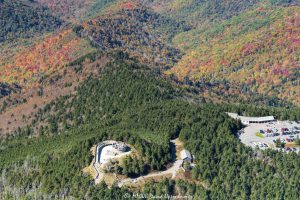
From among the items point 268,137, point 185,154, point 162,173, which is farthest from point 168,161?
point 268,137

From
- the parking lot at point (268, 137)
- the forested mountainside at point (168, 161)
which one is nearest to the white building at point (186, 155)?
the forested mountainside at point (168, 161)

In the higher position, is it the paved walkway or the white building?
the white building

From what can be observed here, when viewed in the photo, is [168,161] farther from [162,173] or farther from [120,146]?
[120,146]

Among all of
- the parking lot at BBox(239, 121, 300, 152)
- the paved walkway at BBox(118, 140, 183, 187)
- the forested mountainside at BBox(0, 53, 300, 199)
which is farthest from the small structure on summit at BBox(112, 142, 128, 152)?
the parking lot at BBox(239, 121, 300, 152)

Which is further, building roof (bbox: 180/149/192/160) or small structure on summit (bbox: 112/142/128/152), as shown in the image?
small structure on summit (bbox: 112/142/128/152)

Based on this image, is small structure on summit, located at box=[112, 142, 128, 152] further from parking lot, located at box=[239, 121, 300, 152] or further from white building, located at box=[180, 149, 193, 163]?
parking lot, located at box=[239, 121, 300, 152]

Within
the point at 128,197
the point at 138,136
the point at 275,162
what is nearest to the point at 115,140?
the point at 138,136

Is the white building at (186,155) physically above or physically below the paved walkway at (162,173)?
above

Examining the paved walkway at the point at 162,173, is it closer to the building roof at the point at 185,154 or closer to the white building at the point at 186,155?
the white building at the point at 186,155

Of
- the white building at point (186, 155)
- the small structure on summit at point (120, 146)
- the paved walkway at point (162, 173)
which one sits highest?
the small structure on summit at point (120, 146)
